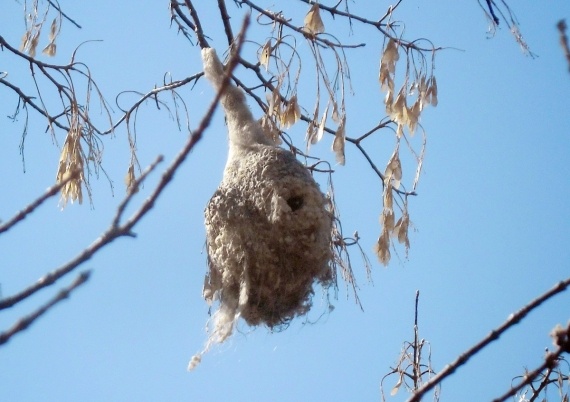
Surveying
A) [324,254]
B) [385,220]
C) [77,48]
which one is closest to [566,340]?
[324,254]

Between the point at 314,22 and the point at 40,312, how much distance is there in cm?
194

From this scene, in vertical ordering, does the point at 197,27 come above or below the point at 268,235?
above

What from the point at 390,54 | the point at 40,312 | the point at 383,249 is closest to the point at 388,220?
the point at 383,249

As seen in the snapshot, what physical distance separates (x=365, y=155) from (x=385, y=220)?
0.92 ft

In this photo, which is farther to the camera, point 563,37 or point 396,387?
point 396,387

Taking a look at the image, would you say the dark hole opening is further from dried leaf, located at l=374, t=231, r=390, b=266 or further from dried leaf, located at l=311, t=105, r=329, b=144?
dried leaf, located at l=374, t=231, r=390, b=266

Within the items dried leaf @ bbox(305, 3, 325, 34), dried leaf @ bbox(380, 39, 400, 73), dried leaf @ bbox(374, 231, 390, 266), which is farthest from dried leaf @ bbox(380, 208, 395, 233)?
dried leaf @ bbox(305, 3, 325, 34)

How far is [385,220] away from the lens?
3.08m

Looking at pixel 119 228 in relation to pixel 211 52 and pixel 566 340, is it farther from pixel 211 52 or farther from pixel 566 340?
pixel 211 52

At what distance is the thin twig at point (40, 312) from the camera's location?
38.2 inches

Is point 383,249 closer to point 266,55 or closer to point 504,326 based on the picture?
point 266,55

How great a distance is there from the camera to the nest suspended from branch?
2492 millimetres

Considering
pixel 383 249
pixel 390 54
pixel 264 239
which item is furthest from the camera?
pixel 383 249

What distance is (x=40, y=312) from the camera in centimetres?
97
